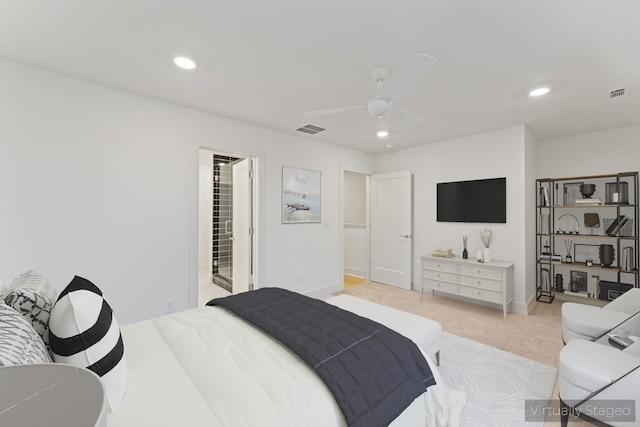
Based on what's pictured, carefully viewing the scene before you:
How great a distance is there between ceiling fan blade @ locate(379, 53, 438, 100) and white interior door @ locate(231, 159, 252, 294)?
231 cm

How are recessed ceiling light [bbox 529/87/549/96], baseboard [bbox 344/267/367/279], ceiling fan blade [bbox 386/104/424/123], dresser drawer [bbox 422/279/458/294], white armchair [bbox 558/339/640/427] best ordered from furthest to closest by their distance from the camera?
baseboard [bbox 344/267/367/279]
dresser drawer [bbox 422/279/458/294]
recessed ceiling light [bbox 529/87/549/96]
ceiling fan blade [bbox 386/104/424/123]
white armchair [bbox 558/339/640/427]

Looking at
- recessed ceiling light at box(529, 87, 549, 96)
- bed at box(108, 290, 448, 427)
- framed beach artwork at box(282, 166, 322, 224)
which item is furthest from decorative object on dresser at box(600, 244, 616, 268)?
framed beach artwork at box(282, 166, 322, 224)

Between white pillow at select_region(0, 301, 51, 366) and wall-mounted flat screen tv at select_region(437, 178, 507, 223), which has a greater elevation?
wall-mounted flat screen tv at select_region(437, 178, 507, 223)

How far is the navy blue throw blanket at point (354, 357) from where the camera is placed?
1190 mm

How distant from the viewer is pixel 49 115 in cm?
235

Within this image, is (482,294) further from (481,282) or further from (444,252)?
(444,252)

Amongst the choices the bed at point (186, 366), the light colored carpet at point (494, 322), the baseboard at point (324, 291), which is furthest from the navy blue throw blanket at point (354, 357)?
the baseboard at point (324, 291)

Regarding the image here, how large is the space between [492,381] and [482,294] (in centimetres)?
167

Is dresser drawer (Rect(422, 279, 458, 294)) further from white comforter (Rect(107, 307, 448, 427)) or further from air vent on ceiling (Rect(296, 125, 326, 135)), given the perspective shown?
air vent on ceiling (Rect(296, 125, 326, 135))

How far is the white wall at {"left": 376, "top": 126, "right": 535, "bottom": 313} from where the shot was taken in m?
3.71

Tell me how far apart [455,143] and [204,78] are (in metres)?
3.67

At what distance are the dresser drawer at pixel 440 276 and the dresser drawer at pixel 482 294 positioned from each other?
150 millimetres

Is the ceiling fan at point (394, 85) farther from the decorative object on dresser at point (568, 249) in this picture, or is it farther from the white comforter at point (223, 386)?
the decorative object on dresser at point (568, 249)

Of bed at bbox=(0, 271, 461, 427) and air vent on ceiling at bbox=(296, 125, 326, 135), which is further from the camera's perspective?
air vent on ceiling at bbox=(296, 125, 326, 135)
